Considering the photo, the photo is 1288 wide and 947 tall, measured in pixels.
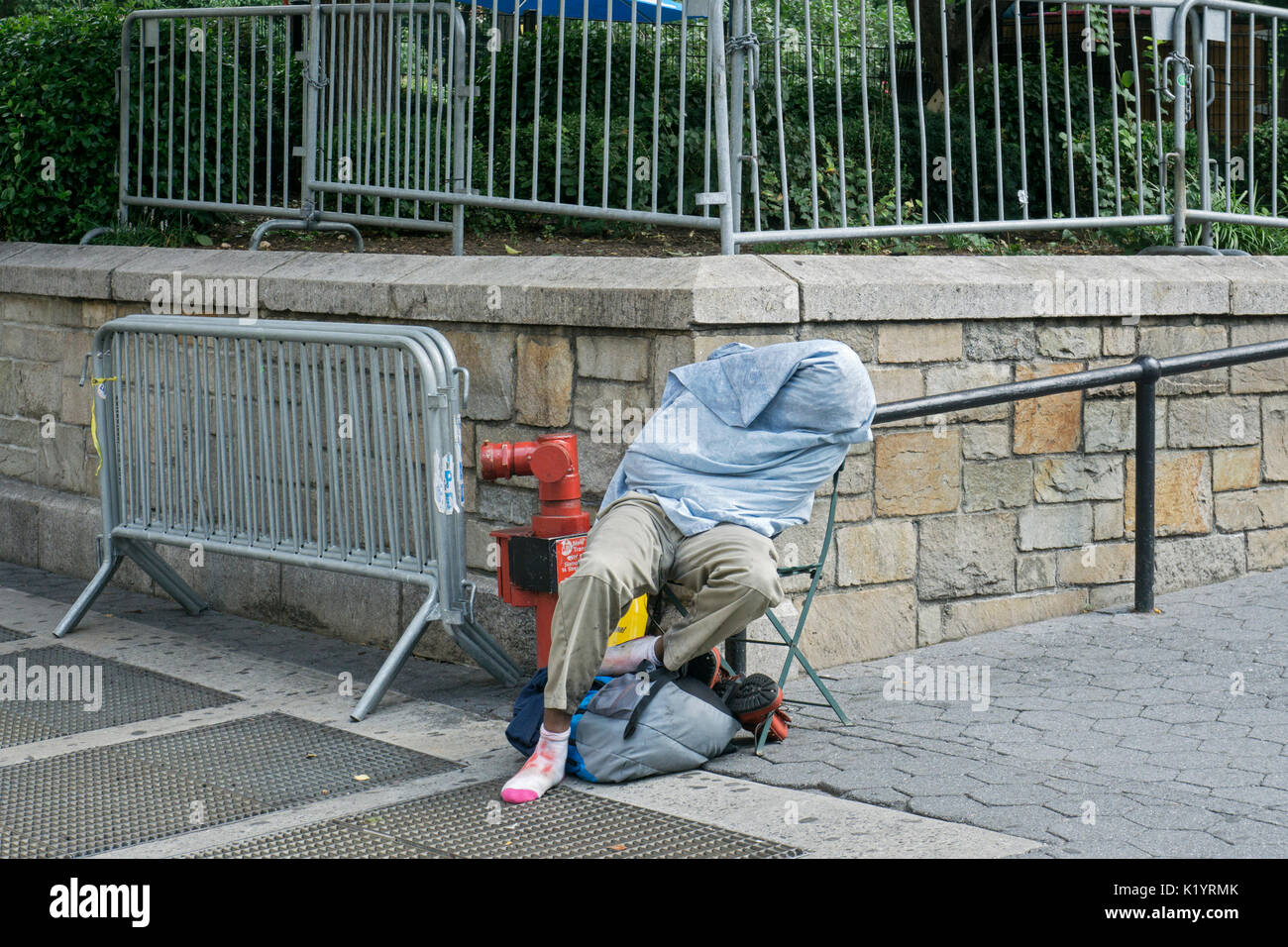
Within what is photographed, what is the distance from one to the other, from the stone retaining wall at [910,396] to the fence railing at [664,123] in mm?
408

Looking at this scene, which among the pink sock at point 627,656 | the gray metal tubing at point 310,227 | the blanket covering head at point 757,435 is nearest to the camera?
the pink sock at point 627,656

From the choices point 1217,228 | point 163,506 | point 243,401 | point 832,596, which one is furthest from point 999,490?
point 163,506

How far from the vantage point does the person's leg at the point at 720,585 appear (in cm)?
415

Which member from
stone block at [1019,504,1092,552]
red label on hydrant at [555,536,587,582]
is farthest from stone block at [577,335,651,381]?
stone block at [1019,504,1092,552]

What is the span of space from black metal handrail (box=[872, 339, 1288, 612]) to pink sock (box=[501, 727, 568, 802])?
6.41ft

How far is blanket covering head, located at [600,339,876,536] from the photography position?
4.45m

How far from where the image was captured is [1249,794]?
12.5ft

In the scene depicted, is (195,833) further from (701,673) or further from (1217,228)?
(1217,228)

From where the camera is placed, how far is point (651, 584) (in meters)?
4.23

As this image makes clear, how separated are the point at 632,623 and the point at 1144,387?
243 centimetres

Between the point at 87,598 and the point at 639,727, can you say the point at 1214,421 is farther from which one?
the point at 87,598

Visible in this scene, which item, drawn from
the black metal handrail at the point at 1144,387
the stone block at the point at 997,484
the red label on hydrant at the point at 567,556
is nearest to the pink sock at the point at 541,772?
the red label on hydrant at the point at 567,556
